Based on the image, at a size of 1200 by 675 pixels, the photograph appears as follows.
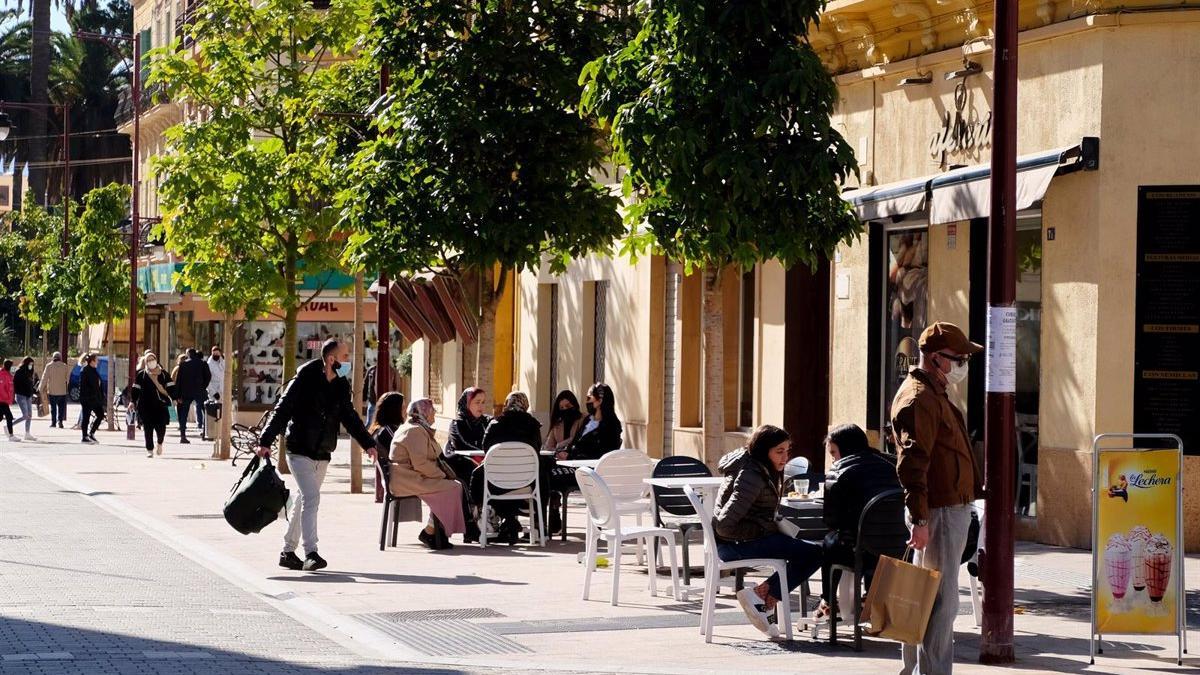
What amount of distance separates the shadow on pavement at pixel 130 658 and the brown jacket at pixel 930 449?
260 cm

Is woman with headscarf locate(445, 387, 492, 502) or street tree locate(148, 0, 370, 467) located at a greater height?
street tree locate(148, 0, 370, 467)

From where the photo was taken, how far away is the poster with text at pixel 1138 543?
10.1 m

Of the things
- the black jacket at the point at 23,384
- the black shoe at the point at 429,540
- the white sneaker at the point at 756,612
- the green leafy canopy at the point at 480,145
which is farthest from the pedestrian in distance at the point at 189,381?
the white sneaker at the point at 756,612

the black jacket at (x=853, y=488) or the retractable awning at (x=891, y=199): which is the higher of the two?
the retractable awning at (x=891, y=199)

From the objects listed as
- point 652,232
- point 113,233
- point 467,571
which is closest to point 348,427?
point 467,571

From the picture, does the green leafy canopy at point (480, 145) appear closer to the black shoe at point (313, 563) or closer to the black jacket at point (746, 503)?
the black shoe at point (313, 563)

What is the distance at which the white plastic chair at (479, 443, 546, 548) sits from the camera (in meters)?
16.7

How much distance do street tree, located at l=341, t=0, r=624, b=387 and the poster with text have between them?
9.34 meters

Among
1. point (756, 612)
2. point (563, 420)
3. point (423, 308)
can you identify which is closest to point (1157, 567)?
point (756, 612)

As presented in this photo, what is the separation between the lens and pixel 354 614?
39.4 ft

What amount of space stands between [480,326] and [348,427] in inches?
212

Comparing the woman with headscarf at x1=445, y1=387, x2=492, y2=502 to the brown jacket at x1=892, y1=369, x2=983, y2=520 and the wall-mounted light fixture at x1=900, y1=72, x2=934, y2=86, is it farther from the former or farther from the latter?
the brown jacket at x1=892, y1=369, x2=983, y2=520

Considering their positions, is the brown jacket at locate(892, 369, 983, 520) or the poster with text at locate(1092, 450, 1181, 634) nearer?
the brown jacket at locate(892, 369, 983, 520)

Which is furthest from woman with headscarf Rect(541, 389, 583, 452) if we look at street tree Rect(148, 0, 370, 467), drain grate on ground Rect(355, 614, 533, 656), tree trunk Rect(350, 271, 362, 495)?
street tree Rect(148, 0, 370, 467)
